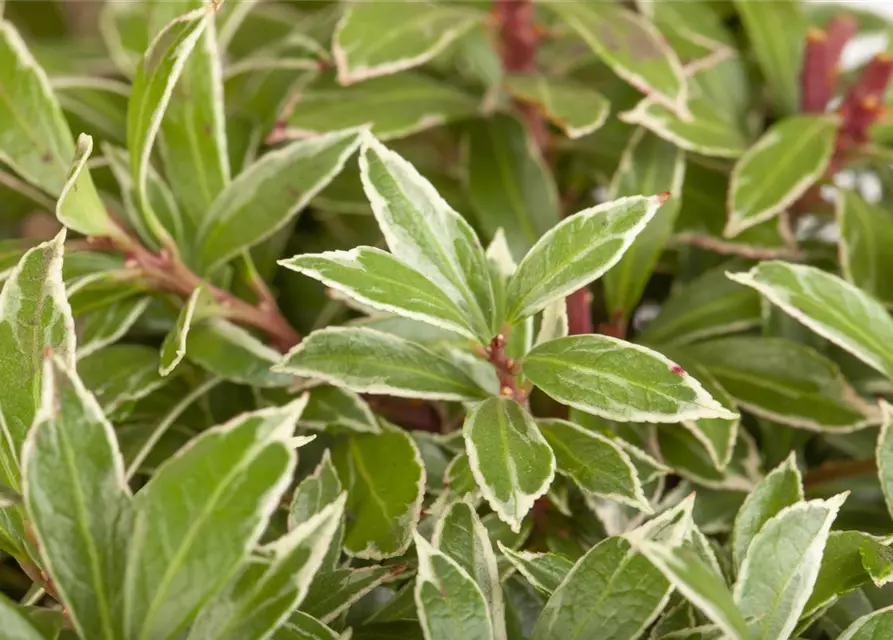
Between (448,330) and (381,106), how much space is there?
302mm

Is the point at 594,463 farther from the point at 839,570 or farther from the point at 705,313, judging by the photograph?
the point at 705,313

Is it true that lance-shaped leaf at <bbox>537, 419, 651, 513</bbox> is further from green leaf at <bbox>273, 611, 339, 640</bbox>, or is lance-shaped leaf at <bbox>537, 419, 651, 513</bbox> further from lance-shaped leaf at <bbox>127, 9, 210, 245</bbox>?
lance-shaped leaf at <bbox>127, 9, 210, 245</bbox>

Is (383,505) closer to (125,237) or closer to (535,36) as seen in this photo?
(125,237)

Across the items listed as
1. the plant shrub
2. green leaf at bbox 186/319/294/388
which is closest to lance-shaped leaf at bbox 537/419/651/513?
the plant shrub

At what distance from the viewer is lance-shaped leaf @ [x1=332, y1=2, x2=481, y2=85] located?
0.78 metres

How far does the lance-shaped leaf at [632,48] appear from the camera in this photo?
78cm

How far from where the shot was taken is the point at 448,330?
2.10 feet

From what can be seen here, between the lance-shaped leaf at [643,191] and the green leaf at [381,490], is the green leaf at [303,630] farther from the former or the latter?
the lance-shaped leaf at [643,191]

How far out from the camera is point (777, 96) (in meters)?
0.92

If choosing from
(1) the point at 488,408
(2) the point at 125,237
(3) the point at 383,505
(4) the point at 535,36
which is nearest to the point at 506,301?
(1) the point at 488,408

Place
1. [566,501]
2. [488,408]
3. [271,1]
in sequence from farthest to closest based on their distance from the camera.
Result: 1. [271,1]
2. [566,501]
3. [488,408]

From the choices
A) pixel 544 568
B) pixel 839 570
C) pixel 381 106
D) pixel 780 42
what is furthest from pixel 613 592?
pixel 780 42

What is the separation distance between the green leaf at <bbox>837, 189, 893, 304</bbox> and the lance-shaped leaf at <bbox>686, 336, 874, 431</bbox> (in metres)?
0.10

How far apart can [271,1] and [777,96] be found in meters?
0.66
